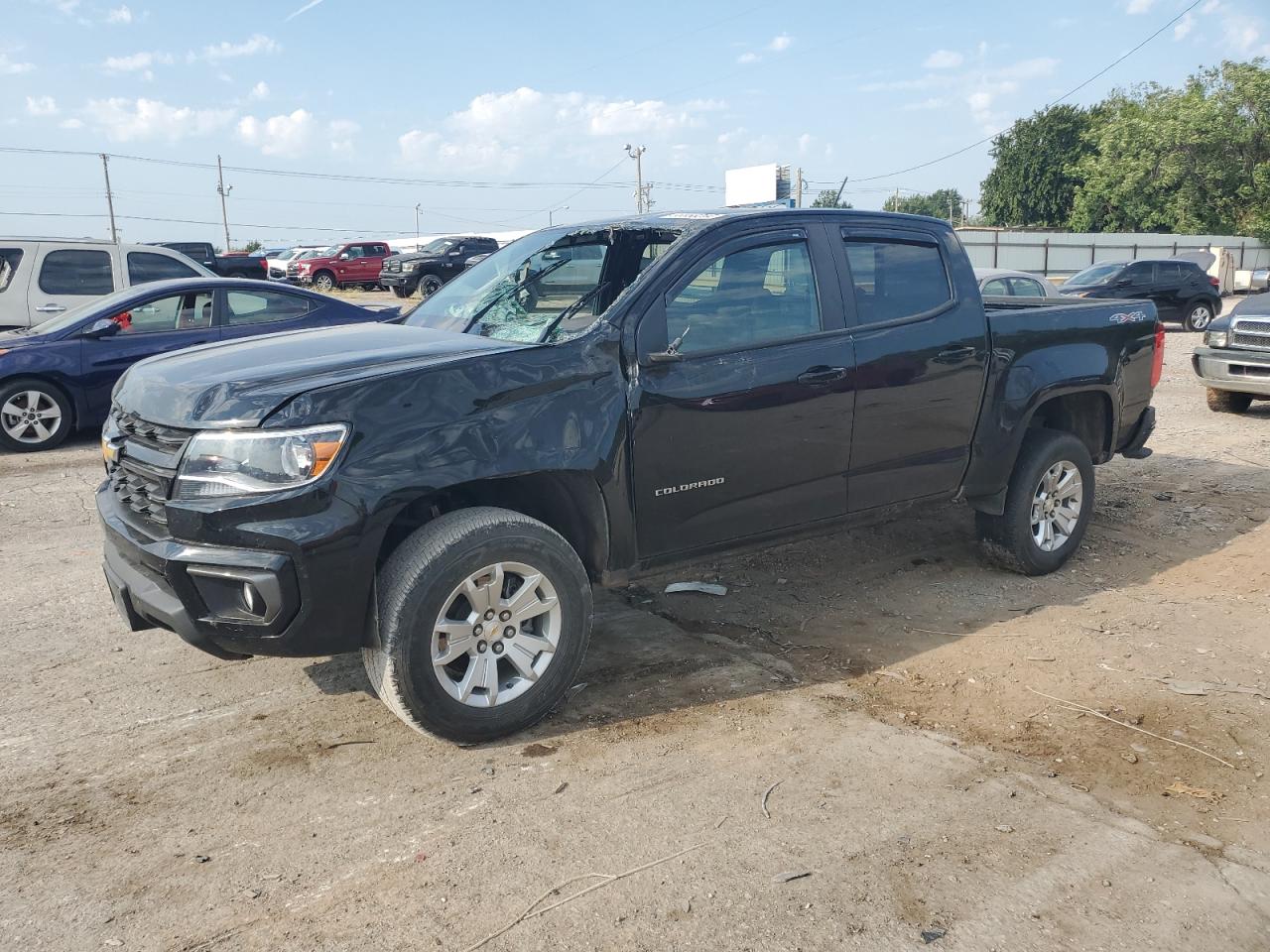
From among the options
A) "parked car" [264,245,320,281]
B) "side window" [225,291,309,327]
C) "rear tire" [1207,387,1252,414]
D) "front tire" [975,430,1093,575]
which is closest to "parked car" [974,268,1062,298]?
"rear tire" [1207,387,1252,414]

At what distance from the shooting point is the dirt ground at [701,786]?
9.29 feet

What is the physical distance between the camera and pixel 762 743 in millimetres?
3848

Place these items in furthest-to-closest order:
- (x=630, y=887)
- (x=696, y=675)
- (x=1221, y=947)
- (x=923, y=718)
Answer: (x=696, y=675), (x=923, y=718), (x=630, y=887), (x=1221, y=947)

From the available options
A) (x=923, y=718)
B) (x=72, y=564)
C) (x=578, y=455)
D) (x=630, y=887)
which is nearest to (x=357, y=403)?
(x=578, y=455)

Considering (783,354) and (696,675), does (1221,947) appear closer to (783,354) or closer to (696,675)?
(696,675)

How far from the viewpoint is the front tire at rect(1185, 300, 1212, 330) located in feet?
77.0

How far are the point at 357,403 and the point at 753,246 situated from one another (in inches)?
77.8

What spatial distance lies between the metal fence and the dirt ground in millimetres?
40862

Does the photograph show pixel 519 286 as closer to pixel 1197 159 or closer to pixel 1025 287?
pixel 1025 287

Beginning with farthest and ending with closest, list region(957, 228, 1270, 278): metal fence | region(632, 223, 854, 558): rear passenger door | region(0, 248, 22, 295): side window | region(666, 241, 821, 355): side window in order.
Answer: region(957, 228, 1270, 278): metal fence
region(0, 248, 22, 295): side window
region(666, 241, 821, 355): side window
region(632, 223, 854, 558): rear passenger door

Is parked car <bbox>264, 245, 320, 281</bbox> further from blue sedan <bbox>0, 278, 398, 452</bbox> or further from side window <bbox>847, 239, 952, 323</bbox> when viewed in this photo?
side window <bbox>847, 239, 952, 323</bbox>

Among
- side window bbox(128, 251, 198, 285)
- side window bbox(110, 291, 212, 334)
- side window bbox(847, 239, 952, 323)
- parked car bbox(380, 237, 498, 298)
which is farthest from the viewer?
parked car bbox(380, 237, 498, 298)

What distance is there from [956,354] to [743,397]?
1.45 metres

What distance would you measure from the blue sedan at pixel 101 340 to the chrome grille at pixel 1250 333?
9236mm
